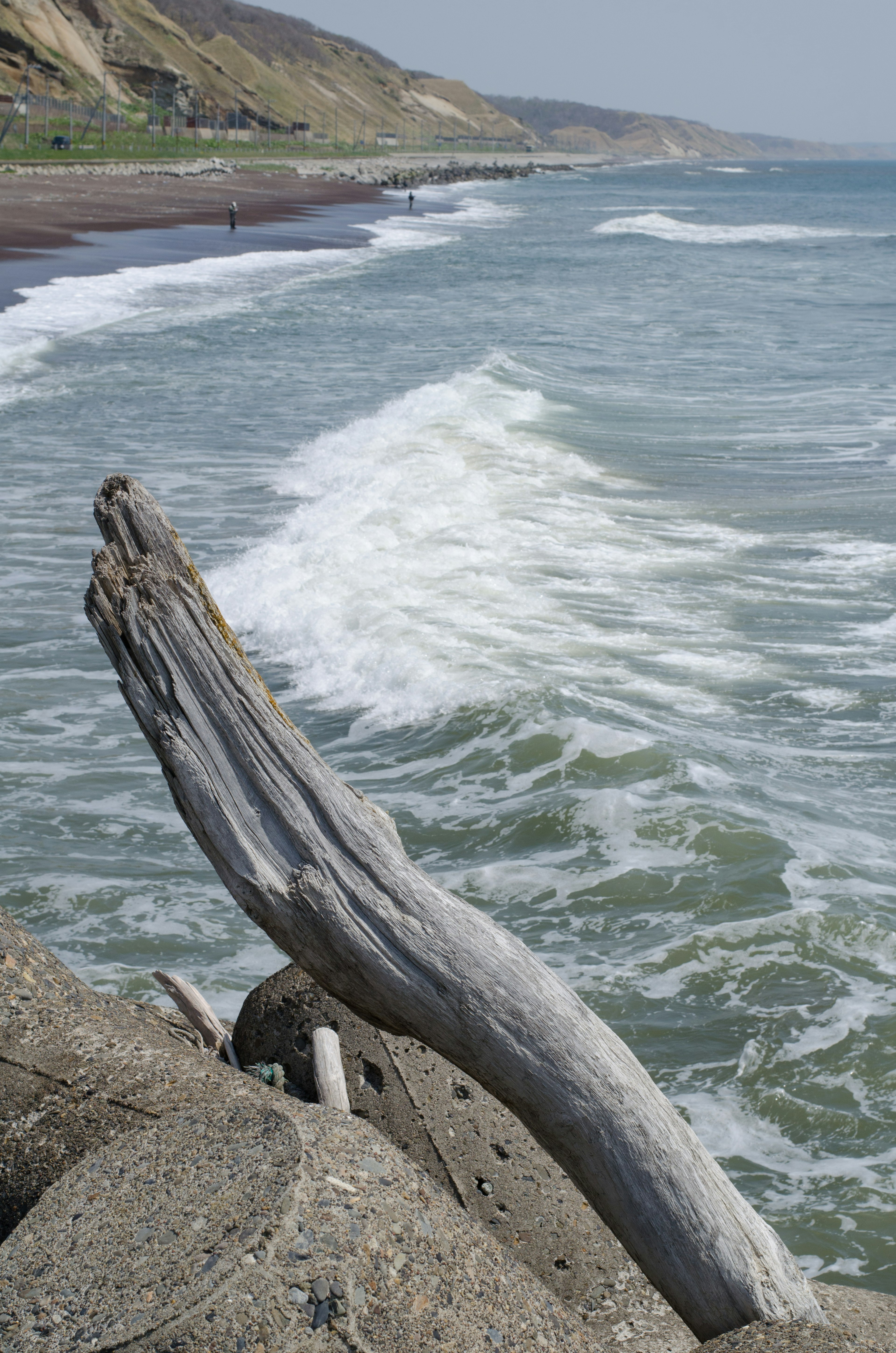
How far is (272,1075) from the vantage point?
302cm

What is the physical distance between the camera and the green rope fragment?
2998mm

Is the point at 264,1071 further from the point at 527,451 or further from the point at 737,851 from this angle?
the point at 527,451

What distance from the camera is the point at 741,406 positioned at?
17109mm

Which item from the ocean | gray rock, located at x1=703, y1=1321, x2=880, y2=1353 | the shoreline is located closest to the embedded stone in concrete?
gray rock, located at x1=703, y1=1321, x2=880, y2=1353

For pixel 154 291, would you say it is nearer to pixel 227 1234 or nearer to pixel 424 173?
pixel 227 1234

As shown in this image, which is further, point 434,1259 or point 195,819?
point 195,819

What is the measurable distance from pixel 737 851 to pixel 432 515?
6.31 metres

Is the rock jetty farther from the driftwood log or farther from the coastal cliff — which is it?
the coastal cliff

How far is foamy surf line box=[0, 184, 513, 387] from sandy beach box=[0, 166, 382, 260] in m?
3.48

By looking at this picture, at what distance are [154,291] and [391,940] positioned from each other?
94.9ft

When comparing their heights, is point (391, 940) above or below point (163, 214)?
below

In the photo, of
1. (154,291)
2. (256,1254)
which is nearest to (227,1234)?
(256,1254)

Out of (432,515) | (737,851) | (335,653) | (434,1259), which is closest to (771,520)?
(432,515)

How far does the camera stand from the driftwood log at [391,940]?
242 centimetres
